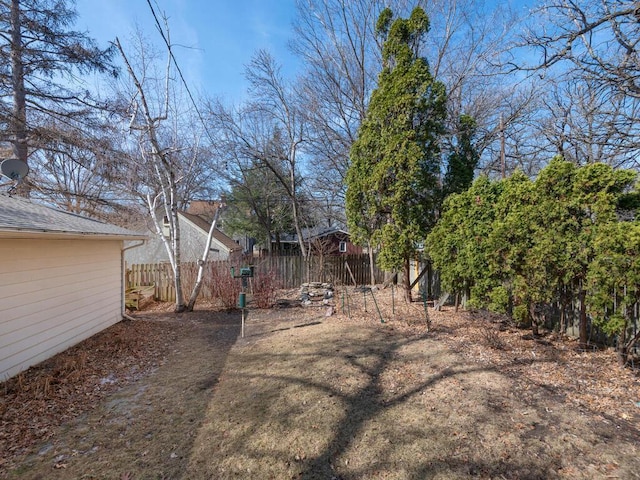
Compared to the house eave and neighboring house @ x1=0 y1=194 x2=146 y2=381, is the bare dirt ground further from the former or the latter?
the house eave

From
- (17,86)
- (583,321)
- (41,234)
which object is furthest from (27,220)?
(583,321)

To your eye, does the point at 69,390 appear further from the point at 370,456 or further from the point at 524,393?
the point at 524,393

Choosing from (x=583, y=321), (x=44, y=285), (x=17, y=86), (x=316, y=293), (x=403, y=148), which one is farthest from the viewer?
(x=316, y=293)

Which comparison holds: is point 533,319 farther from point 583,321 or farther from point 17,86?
point 17,86

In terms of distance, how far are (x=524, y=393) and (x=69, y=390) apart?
5.09 m

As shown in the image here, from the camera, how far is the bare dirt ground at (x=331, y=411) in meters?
2.41

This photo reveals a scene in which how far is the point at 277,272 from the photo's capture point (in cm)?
1278

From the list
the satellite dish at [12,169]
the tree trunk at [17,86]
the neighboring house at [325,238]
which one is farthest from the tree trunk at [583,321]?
the neighboring house at [325,238]

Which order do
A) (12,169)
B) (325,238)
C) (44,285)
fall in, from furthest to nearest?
(325,238)
(12,169)
(44,285)

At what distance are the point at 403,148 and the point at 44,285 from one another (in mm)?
7080

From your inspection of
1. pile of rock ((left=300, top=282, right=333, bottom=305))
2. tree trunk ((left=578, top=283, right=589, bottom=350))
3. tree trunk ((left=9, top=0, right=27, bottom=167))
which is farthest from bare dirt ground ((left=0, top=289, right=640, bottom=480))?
tree trunk ((left=9, top=0, right=27, bottom=167))

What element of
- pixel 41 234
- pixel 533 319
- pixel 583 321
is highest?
pixel 41 234

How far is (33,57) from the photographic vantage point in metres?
6.79

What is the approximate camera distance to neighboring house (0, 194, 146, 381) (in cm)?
393
